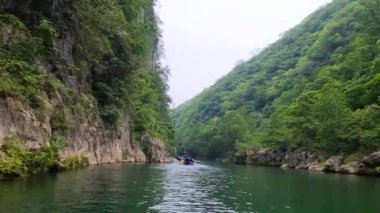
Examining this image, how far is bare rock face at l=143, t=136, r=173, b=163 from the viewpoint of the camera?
8550 cm

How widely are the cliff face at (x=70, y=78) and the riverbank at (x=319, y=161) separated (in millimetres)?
23902

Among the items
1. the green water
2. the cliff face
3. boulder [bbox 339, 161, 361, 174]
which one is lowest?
the green water

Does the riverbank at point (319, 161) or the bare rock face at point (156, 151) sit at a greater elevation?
the bare rock face at point (156, 151)

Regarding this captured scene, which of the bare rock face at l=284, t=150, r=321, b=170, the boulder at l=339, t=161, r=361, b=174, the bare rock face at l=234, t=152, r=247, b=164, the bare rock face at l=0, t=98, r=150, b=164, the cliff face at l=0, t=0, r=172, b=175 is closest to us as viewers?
the bare rock face at l=0, t=98, r=150, b=164

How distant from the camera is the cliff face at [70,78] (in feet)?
101

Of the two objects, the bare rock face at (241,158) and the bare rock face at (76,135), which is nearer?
the bare rock face at (76,135)

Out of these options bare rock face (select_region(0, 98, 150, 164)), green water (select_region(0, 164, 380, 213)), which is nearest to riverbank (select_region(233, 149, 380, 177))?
green water (select_region(0, 164, 380, 213))

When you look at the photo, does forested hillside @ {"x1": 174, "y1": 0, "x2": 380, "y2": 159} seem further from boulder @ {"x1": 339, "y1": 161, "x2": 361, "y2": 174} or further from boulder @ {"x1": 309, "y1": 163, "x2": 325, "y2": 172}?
boulder @ {"x1": 339, "y1": 161, "x2": 361, "y2": 174}

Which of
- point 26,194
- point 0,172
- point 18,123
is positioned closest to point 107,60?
point 18,123

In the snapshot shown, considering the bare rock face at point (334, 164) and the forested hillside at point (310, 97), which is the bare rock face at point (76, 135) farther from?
the bare rock face at point (334, 164)

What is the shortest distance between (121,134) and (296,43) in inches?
4785

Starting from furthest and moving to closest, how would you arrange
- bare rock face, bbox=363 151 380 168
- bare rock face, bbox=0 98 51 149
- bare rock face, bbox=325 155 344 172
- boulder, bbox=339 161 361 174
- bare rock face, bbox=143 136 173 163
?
1. bare rock face, bbox=143 136 173 163
2. bare rock face, bbox=325 155 344 172
3. boulder, bbox=339 161 361 174
4. bare rock face, bbox=363 151 380 168
5. bare rock face, bbox=0 98 51 149

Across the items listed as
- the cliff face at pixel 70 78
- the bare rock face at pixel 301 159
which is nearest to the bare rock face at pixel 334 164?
the bare rock face at pixel 301 159

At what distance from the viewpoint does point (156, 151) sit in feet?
289
